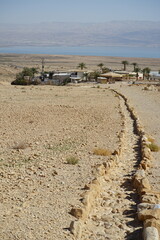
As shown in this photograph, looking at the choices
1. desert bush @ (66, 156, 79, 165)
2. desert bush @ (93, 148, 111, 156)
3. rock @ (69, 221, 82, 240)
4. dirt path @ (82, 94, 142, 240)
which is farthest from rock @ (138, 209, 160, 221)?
desert bush @ (93, 148, 111, 156)

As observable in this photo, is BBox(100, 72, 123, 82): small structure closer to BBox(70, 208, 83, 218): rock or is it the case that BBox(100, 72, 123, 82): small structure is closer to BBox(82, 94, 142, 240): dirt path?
→ BBox(82, 94, 142, 240): dirt path

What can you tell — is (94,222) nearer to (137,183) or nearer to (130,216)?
(130,216)

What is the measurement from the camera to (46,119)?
1950 cm

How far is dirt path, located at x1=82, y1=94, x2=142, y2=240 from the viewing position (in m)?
6.40

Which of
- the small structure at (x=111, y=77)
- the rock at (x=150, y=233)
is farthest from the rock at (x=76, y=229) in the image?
the small structure at (x=111, y=77)

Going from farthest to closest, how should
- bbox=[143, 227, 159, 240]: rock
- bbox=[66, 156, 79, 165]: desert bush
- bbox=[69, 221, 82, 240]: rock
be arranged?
bbox=[66, 156, 79, 165]: desert bush
bbox=[69, 221, 82, 240]: rock
bbox=[143, 227, 159, 240]: rock

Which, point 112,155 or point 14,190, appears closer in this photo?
point 14,190

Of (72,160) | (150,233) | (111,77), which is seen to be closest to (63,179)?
(72,160)

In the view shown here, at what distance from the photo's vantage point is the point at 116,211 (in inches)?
290

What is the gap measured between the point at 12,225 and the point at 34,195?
5.15 ft

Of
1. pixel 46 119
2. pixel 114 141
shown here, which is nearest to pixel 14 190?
pixel 114 141

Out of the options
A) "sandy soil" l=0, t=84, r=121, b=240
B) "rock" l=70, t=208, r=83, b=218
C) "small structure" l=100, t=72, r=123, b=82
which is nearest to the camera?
"sandy soil" l=0, t=84, r=121, b=240

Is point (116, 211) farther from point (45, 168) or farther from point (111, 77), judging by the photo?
point (111, 77)

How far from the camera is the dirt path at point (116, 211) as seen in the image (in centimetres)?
640
